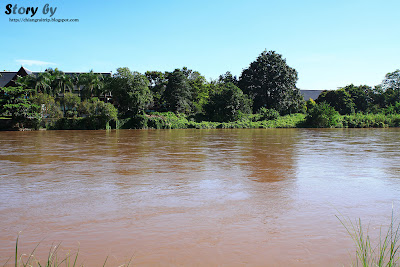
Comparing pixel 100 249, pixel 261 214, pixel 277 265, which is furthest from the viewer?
pixel 261 214

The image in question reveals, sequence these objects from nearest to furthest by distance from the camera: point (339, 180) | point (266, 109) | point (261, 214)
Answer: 1. point (261, 214)
2. point (339, 180)
3. point (266, 109)

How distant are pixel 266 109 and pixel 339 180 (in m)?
47.4

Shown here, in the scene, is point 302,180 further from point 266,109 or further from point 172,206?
point 266,109

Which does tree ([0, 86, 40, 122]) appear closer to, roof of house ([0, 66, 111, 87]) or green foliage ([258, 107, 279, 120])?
roof of house ([0, 66, 111, 87])

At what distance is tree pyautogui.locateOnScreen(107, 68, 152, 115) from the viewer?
46.0 meters

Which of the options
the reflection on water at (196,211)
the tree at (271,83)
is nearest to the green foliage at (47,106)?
the tree at (271,83)

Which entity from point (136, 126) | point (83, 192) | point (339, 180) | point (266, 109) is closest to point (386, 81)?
point (266, 109)

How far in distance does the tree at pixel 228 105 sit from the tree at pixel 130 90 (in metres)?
10.6

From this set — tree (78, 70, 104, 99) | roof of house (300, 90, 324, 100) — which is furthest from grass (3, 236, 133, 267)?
roof of house (300, 90, 324, 100)

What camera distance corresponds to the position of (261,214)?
497 cm

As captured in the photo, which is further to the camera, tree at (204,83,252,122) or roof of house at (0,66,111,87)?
roof of house at (0,66,111,87)

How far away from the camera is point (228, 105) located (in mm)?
50469

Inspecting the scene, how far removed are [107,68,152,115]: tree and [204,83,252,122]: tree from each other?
1056 cm

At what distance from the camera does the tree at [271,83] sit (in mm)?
55469
